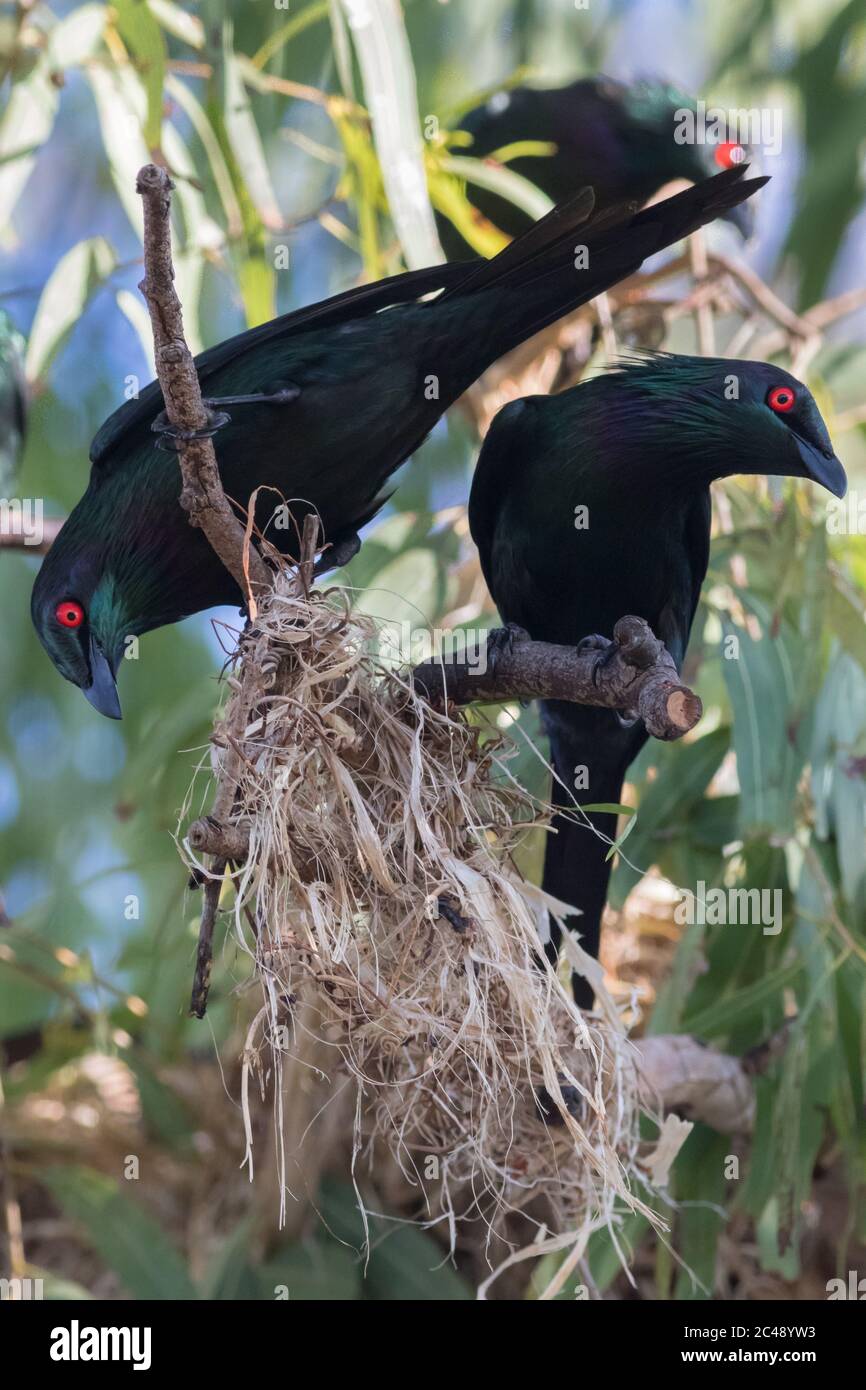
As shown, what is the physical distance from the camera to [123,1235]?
3.00m

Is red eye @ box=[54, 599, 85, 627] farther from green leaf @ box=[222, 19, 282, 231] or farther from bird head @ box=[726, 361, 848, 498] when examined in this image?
green leaf @ box=[222, 19, 282, 231]

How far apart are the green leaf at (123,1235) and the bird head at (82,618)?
5.38 ft

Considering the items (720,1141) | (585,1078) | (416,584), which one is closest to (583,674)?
(585,1078)

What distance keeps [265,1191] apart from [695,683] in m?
1.46

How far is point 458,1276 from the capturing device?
3076 millimetres

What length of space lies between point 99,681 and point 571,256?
0.75 m

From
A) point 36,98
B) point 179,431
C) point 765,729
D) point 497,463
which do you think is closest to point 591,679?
point 179,431

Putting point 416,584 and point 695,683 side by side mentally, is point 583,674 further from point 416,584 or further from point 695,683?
point 695,683

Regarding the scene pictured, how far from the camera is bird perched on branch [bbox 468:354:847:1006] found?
5.73ft

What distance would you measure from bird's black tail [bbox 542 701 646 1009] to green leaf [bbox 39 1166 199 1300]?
1.41 meters

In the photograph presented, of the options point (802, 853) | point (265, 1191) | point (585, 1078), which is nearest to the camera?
point (585, 1078)

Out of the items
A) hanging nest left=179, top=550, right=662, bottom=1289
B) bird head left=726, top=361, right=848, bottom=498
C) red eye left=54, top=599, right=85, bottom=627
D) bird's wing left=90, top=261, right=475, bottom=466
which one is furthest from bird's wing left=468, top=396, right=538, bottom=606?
red eye left=54, top=599, right=85, bottom=627

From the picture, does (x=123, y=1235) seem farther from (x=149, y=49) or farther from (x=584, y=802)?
(x=149, y=49)
